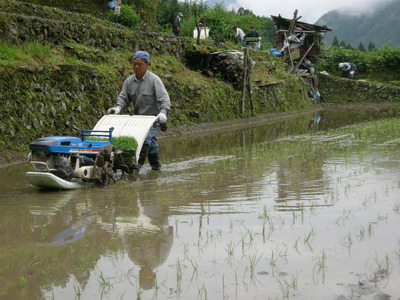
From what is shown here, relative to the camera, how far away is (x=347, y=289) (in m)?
3.61

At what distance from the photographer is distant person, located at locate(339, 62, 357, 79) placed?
34000 mm

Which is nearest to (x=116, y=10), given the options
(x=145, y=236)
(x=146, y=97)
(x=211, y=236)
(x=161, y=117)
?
(x=146, y=97)

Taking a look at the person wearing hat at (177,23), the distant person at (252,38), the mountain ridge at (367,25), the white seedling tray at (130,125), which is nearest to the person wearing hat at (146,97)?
the white seedling tray at (130,125)

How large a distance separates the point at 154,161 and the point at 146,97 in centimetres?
103

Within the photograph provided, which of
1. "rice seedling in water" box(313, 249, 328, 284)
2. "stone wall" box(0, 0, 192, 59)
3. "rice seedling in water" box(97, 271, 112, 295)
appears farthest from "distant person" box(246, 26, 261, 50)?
"rice seedling in water" box(97, 271, 112, 295)

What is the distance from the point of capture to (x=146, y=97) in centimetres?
853

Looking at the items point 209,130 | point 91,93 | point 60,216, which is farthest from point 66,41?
point 60,216

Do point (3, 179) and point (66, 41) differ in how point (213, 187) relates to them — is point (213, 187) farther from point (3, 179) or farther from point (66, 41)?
point (66, 41)

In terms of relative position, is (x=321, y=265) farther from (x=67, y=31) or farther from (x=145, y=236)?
(x=67, y=31)

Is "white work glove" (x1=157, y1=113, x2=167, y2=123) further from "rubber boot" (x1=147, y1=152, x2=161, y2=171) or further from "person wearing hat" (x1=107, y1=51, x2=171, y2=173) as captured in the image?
"rubber boot" (x1=147, y1=152, x2=161, y2=171)

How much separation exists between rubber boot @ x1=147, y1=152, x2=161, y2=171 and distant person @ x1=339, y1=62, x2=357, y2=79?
27.3 metres

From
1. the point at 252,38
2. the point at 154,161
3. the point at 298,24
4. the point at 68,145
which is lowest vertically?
the point at 154,161

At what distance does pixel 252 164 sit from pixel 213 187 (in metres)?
2.25

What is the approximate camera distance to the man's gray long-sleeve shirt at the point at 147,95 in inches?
331
